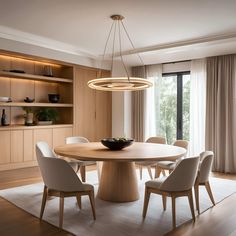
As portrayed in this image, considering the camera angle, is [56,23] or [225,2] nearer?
[225,2]

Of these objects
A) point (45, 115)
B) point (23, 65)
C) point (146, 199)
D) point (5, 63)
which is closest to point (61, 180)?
point (146, 199)

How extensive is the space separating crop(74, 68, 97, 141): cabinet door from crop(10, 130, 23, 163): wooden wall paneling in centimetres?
130

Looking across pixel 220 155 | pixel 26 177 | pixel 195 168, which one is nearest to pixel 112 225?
pixel 195 168

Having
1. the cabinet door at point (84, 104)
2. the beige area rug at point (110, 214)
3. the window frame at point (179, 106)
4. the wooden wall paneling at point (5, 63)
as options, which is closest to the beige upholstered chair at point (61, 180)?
the beige area rug at point (110, 214)

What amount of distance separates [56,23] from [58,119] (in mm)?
2610

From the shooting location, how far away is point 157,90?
21.4 ft

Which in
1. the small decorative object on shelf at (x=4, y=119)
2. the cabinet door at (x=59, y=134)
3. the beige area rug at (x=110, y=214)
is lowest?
the beige area rug at (x=110, y=214)

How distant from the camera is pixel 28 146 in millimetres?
5160

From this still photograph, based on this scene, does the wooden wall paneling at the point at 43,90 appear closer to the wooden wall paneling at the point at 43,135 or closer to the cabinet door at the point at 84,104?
the cabinet door at the point at 84,104

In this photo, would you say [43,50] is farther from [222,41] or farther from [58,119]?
[222,41]

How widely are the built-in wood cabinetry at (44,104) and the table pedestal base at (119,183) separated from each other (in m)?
2.19

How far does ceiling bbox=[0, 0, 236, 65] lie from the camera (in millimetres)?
3332

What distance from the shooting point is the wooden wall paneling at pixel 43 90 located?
19.0ft

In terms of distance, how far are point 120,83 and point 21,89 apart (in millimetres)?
2751
